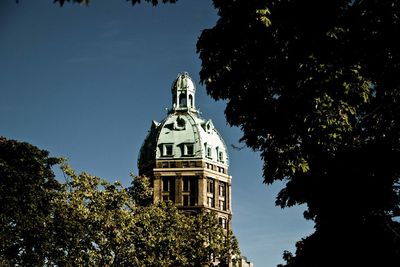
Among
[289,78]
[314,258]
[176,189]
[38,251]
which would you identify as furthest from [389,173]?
[176,189]

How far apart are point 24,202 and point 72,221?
3.67 meters

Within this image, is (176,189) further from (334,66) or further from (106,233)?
(334,66)

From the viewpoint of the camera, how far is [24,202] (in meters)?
36.9

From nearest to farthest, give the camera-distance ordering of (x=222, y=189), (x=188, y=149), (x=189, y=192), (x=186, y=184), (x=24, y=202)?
(x=24, y=202) → (x=189, y=192) → (x=186, y=184) → (x=188, y=149) → (x=222, y=189)

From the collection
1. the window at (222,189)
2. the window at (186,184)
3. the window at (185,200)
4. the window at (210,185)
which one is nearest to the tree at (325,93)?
the window at (185,200)

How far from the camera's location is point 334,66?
13.2 meters

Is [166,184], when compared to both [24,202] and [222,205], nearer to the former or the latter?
[222,205]

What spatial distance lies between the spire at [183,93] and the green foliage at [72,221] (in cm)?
5907

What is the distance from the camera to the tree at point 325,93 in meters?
13.0

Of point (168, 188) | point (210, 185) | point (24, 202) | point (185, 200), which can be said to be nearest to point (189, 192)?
point (185, 200)

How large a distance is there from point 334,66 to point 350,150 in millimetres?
3962

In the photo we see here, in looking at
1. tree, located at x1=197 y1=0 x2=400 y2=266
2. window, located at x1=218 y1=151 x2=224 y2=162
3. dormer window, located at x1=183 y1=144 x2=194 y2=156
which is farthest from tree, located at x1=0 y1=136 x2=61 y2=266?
window, located at x1=218 y1=151 x2=224 y2=162

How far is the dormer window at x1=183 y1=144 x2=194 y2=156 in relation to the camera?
104 m

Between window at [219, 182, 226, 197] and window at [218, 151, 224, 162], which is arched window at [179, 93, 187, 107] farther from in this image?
window at [219, 182, 226, 197]
